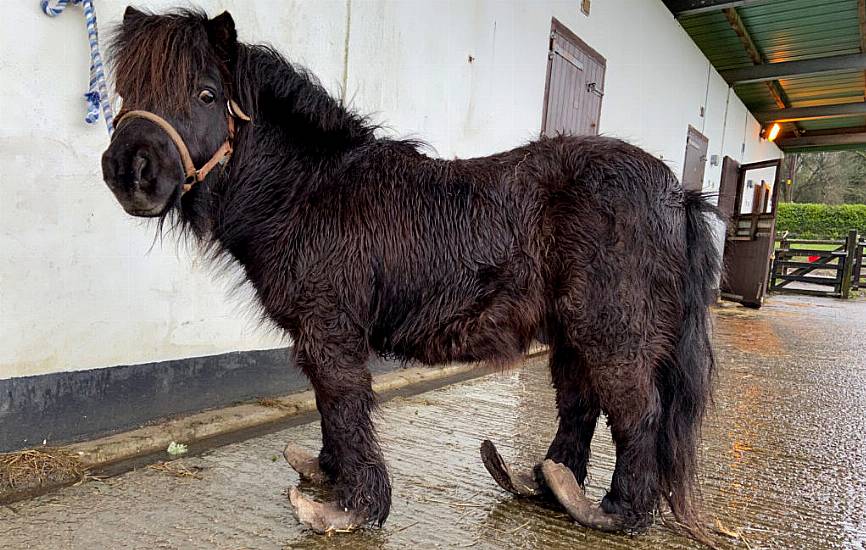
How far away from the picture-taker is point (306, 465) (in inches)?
92.7

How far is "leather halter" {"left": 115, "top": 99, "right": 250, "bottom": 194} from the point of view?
1718mm

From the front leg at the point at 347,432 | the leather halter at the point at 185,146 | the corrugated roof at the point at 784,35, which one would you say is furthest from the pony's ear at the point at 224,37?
the corrugated roof at the point at 784,35

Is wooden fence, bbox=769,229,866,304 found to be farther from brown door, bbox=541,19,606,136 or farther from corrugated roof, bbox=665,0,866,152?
brown door, bbox=541,19,606,136

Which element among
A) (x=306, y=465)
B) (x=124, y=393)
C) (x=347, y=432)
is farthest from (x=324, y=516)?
(x=124, y=393)

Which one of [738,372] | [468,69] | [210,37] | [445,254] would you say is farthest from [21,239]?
[738,372]

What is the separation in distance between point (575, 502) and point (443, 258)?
1.05m

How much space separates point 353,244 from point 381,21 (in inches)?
99.8

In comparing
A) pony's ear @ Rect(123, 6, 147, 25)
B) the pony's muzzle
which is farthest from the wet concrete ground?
pony's ear @ Rect(123, 6, 147, 25)

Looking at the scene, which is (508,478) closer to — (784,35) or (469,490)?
(469,490)

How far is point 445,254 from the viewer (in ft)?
6.45

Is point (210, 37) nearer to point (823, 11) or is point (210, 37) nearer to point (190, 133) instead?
point (190, 133)

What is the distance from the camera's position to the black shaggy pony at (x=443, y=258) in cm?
193

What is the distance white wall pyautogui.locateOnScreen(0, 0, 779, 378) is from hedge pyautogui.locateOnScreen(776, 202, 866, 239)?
26003mm

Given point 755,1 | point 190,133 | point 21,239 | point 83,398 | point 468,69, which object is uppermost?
point 755,1
